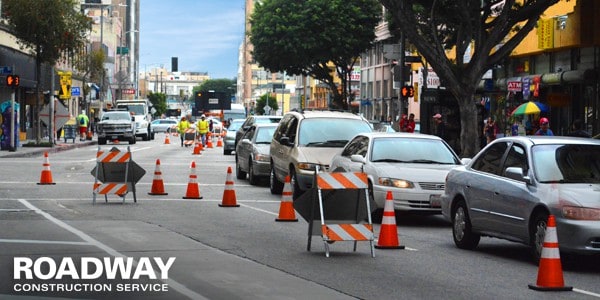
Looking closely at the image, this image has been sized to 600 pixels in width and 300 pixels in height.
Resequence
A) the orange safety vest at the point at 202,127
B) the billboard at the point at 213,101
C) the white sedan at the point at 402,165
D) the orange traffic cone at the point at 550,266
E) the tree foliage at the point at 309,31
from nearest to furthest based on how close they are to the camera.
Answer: the orange traffic cone at the point at 550,266 → the white sedan at the point at 402,165 → the orange safety vest at the point at 202,127 → the tree foliage at the point at 309,31 → the billboard at the point at 213,101

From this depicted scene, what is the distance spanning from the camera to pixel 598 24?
35.8 m

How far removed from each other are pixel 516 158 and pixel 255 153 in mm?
14077

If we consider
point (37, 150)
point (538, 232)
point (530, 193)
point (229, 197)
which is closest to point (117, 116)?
point (37, 150)

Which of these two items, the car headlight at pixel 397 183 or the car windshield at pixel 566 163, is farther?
the car headlight at pixel 397 183

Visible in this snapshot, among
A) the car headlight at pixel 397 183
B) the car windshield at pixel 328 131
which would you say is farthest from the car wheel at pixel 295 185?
the car headlight at pixel 397 183

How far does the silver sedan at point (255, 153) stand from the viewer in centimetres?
2797

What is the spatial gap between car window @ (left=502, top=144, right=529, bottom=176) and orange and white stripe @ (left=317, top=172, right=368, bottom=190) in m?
1.88

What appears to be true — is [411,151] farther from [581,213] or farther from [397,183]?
[581,213]

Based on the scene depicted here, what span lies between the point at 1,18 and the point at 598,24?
31.4 metres

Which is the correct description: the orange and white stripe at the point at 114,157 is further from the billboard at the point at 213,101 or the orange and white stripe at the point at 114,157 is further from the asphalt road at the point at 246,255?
the billboard at the point at 213,101

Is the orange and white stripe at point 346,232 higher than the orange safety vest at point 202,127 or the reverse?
the reverse

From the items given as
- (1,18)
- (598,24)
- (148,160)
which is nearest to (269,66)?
(1,18)

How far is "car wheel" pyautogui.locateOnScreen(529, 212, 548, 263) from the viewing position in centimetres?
1341

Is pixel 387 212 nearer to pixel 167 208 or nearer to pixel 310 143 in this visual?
pixel 167 208
